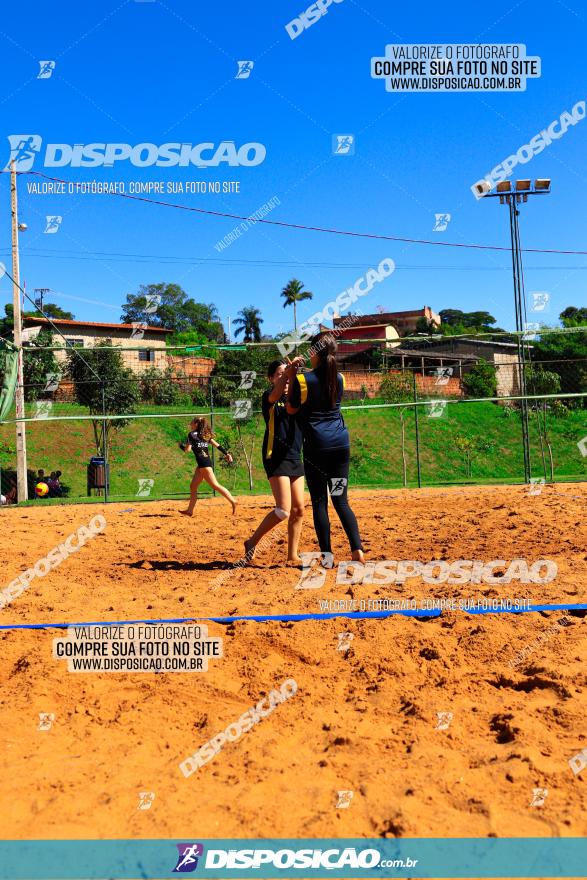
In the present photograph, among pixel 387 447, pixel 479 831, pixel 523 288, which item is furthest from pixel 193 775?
pixel 387 447

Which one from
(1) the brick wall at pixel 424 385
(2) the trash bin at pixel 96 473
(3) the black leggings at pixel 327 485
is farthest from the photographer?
(1) the brick wall at pixel 424 385

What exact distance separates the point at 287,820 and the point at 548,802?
3.35ft

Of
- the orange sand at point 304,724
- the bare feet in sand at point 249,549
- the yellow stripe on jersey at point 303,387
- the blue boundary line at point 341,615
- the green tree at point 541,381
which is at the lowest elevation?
the orange sand at point 304,724

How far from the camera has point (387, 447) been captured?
2492 cm

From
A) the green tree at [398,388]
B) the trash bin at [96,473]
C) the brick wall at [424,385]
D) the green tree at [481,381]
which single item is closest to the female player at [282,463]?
the trash bin at [96,473]

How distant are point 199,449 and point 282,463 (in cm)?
519

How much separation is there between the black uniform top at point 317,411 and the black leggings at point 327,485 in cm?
9

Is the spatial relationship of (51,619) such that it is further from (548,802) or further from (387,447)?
(387,447)

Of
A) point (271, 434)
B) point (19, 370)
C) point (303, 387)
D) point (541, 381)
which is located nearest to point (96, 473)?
point (19, 370)

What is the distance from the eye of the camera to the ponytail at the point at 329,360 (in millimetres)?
6246

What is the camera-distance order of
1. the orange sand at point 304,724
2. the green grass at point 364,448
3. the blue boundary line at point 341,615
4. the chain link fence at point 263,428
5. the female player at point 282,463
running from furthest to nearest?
the green grass at point 364,448
the chain link fence at point 263,428
the female player at point 282,463
the blue boundary line at point 341,615
the orange sand at point 304,724

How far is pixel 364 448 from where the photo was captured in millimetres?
24531

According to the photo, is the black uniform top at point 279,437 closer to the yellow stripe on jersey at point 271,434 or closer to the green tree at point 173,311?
the yellow stripe on jersey at point 271,434

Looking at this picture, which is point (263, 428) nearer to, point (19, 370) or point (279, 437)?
point (19, 370)
